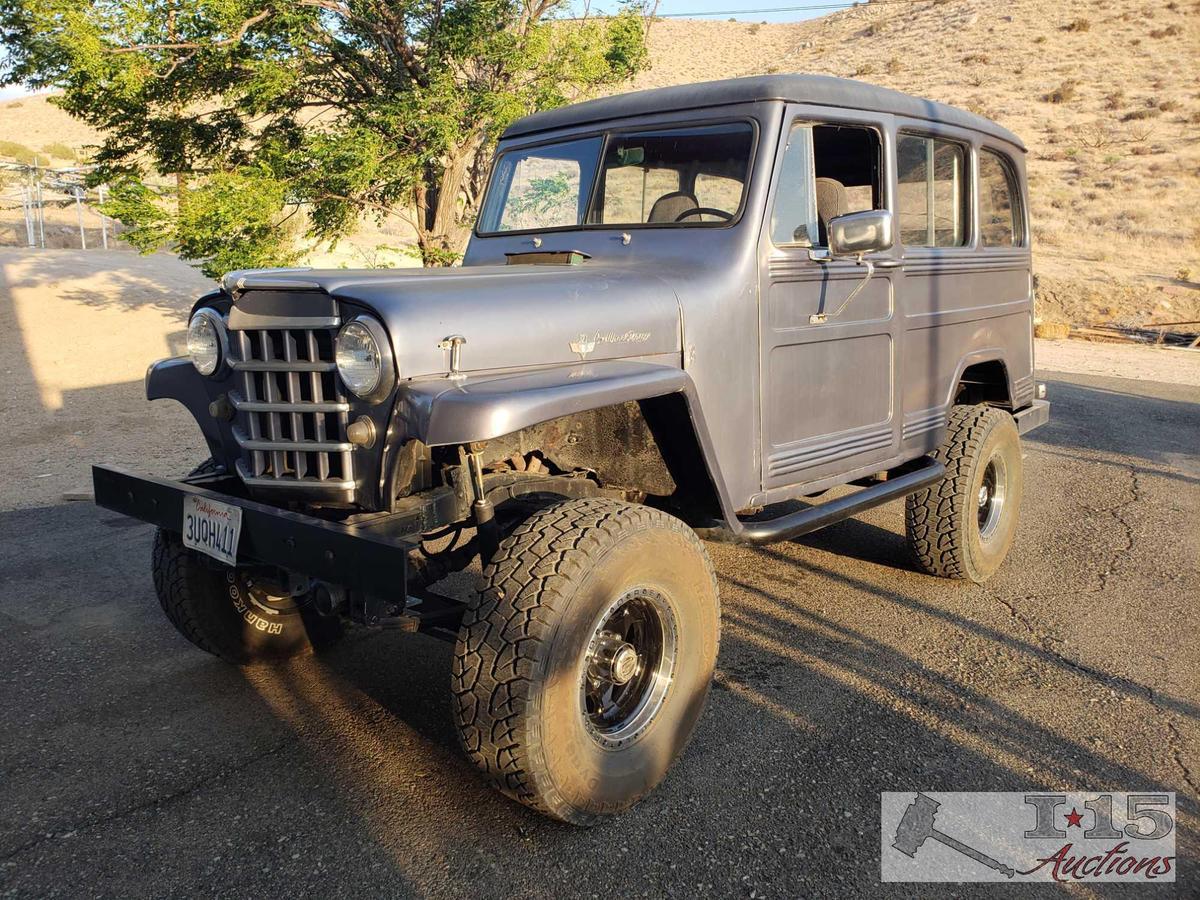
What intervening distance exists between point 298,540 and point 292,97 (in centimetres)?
821

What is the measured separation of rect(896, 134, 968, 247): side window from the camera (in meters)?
4.48

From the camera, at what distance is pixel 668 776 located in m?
3.23

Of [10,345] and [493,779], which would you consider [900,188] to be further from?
[10,345]

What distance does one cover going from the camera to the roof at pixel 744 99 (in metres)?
3.83

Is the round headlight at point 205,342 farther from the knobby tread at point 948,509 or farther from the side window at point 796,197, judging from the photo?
the knobby tread at point 948,509

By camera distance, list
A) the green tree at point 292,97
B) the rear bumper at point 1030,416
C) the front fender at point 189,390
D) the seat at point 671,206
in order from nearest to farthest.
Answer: the front fender at point 189,390 < the seat at point 671,206 < the rear bumper at point 1030,416 < the green tree at point 292,97

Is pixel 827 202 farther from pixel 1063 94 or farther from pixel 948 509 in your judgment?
pixel 1063 94

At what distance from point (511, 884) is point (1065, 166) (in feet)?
114

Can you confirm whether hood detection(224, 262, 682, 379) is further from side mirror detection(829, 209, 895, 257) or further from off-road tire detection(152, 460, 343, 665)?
off-road tire detection(152, 460, 343, 665)

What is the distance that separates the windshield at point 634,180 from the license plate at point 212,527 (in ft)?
6.58

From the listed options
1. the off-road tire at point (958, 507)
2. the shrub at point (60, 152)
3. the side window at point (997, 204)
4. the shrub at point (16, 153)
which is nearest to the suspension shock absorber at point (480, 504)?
the off-road tire at point (958, 507)

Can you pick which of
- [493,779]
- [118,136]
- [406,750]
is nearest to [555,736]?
[493,779]

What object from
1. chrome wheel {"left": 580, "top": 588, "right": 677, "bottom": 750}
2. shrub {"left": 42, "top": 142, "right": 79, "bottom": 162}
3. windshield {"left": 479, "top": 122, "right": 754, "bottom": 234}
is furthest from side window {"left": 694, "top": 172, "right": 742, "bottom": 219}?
shrub {"left": 42, "top": 142, "right": 79, "bottom": 162}

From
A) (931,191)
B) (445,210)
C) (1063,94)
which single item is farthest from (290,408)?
(1063,94)
